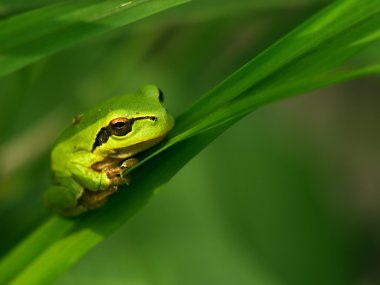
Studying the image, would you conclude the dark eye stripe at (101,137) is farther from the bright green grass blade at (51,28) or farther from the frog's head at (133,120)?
the bright green grass blade at (51,28)

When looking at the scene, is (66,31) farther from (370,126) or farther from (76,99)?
(370,126)

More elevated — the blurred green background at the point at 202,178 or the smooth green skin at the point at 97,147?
the smooth green skin at the point at 97,147

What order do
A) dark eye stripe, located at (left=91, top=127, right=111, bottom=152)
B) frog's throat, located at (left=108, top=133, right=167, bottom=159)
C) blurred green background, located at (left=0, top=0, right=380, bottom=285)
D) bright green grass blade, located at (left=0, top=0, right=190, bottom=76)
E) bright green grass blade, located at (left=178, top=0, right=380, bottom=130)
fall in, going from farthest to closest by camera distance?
blurred green background, located at (left=0, top=0, right=380, bottom=285) → dark eye stripe, located at (left=91, top=127, right=111, bottom=152) → frog's throat, located at (left=108, top=133, right=167, bottom=159) → bright green grass blade, located at (left=0, top=0, right=190, bottom=76) → bright green grass blade, located at (left=178, top=0, right=380, bottom=130)

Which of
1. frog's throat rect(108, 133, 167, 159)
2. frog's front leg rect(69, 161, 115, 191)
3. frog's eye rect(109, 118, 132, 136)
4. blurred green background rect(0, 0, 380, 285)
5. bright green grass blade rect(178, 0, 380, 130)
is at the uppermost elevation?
bright green grass blade rect(178, 0, 380, 130)

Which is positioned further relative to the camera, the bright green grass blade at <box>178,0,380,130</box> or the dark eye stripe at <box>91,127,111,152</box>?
the dark eye stripe at <box>91,127,111,152</box>

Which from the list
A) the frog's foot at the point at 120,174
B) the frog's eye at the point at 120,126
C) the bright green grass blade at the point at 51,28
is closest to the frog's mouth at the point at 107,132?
the frog's eye at the point at 120,126

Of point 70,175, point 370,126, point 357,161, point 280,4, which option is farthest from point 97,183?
point 357,161

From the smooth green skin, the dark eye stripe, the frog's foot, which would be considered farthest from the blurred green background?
the frog's foot

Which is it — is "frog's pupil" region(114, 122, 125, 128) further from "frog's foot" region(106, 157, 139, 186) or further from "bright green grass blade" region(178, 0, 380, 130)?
"bright green grass blade" region(178, 0, 380, 130)
